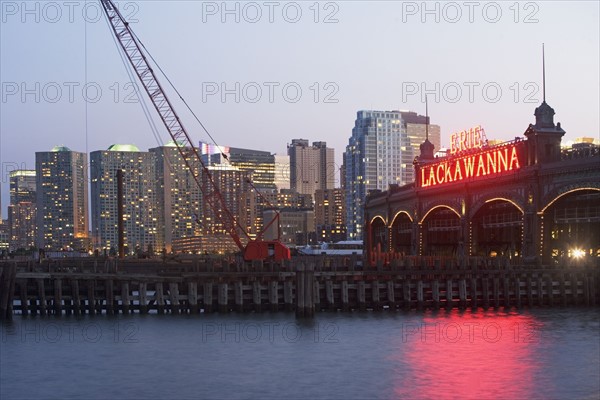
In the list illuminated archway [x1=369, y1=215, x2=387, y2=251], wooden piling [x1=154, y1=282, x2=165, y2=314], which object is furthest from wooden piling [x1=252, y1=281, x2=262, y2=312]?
illuminated archway [x1=369, y1=215, x2=387, y2=251]

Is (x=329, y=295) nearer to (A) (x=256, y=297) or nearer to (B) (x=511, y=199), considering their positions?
(A) (x=256, y=297)

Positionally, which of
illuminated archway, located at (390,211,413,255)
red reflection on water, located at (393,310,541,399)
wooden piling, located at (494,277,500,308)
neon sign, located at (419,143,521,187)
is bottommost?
red reflection on water, located at (393,310,541,399)

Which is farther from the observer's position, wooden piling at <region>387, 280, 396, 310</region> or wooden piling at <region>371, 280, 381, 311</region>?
wooden piling at <region>387, 280, 396, 310</region>

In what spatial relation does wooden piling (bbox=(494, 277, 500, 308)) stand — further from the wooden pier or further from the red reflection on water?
the red reflection on water

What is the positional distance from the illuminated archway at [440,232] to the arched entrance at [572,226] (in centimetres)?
2208

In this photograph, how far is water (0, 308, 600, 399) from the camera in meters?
48.1

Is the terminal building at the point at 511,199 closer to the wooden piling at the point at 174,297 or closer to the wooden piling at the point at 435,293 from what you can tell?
the wooden piling at the point at 435,293

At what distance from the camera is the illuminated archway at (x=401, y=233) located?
13275 centimetres

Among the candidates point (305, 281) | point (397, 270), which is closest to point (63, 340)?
point (305, 281)

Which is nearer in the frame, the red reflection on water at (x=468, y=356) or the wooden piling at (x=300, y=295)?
the red reflection on water at (x=468, y=356)

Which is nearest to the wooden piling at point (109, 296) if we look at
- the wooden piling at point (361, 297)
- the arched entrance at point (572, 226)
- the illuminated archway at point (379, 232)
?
the wooden piling at point (361, 297)

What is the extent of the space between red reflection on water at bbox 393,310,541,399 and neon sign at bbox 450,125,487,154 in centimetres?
3496

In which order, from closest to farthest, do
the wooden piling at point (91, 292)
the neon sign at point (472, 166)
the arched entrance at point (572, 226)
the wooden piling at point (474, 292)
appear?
the wooden piling at point (91, 292) → the wooden piling at point (474, 292) → the arched entrance at point (572, 226) → the neon sign at point (472, 166)

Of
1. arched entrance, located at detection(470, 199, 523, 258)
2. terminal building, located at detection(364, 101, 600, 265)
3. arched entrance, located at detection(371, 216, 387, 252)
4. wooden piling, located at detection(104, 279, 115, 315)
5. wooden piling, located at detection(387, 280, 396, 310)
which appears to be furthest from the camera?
arched entrance, located at detection(371, 216, 387, 252)
